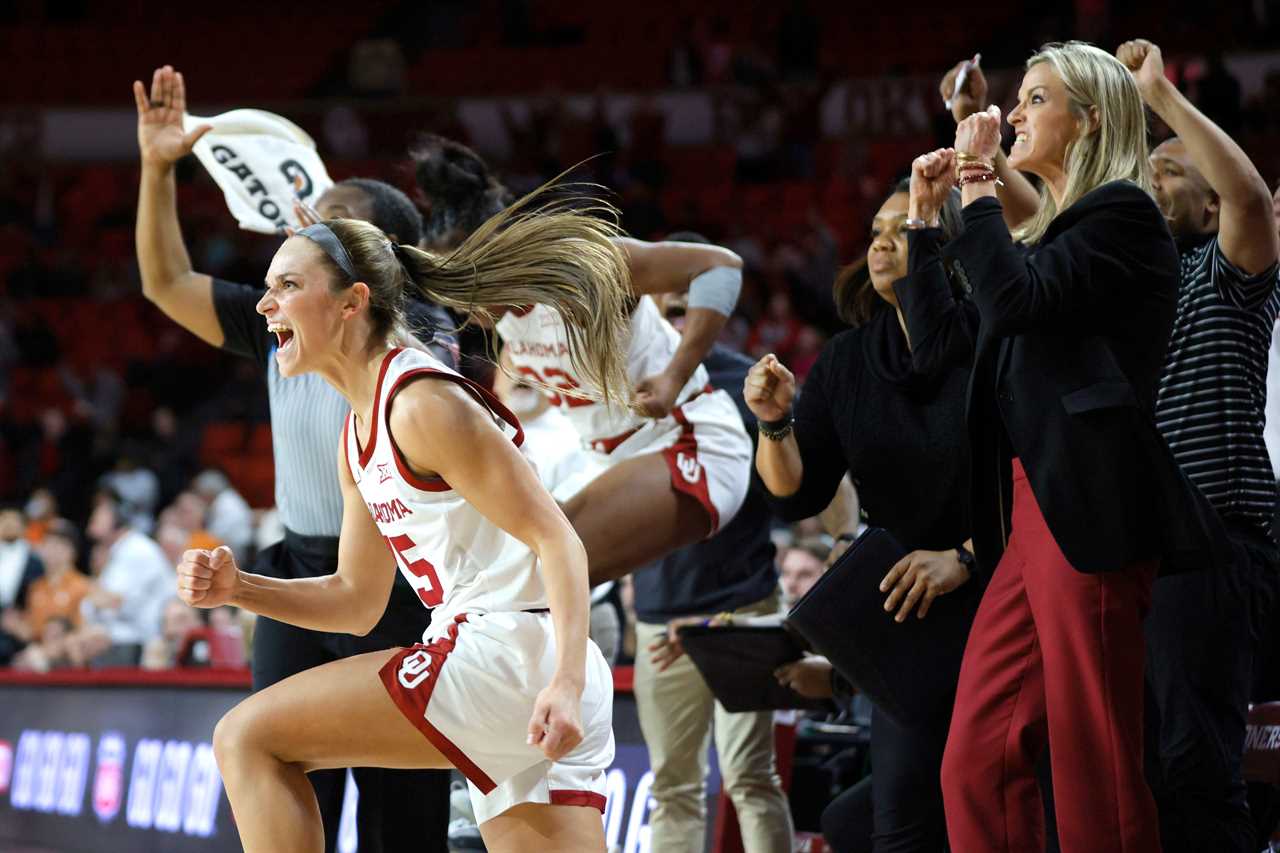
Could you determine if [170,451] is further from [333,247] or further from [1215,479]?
[1215,479]

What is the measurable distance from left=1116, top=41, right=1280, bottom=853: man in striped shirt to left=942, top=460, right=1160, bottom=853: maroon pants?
0.48 m

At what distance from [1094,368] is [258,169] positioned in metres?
2.87

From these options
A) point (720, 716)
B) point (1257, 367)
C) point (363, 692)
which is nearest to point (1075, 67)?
point (1257, 367)

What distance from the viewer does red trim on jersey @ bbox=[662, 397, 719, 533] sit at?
4.41m

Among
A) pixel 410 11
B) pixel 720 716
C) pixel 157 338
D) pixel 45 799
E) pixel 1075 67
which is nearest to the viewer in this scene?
pixel 1075 67

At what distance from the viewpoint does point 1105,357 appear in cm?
303

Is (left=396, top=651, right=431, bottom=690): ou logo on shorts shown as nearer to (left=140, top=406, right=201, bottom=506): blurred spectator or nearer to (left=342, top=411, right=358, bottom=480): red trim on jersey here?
(left=342, top=411, right=358, bottom=480): red trim on jersey

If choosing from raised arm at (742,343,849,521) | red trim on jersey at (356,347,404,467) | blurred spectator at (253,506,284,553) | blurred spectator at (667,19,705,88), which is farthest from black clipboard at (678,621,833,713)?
blurred spectator at (667,19,705,88)

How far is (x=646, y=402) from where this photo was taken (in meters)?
4.25

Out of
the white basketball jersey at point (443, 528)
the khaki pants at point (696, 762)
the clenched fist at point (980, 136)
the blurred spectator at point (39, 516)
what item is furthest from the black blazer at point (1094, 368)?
the blurred spectator at point (39, 516)

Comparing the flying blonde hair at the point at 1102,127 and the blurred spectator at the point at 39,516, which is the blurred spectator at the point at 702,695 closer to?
the flying blonde hair at the point at 1102,127

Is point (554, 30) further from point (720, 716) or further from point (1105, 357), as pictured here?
point (1105, 357)

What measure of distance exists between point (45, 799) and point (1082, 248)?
5733mm

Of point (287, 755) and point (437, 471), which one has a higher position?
point (437, 471)
